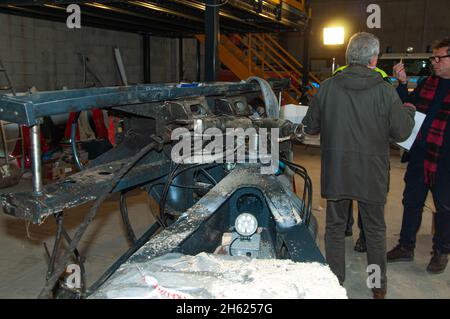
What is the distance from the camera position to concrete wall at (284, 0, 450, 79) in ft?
46.1

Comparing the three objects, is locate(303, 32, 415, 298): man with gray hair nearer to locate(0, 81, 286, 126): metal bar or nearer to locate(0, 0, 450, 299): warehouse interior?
locate(0, 0, 450, 299): warehouse interior

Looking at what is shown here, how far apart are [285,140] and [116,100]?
0.98 m

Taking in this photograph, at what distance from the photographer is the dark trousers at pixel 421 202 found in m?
2.94

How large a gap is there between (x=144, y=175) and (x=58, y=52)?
6.09 m

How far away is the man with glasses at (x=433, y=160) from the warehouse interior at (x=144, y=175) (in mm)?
171

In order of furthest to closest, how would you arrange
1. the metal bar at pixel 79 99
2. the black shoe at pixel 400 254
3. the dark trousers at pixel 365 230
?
the black shoe at pixel 400 254, the dark trousers at pixel 365 230, the metal bar at pixel 79 99

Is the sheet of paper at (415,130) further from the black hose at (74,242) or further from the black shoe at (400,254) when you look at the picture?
the black hose at (74,242)

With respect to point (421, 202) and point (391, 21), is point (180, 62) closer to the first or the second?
point (421, 202)

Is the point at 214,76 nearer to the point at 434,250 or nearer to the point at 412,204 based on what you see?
the point at 412,204

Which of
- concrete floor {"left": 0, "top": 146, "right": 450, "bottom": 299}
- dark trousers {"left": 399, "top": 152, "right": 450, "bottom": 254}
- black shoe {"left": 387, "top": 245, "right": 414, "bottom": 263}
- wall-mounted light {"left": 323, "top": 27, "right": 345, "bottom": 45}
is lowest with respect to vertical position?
concrete floor {"left": 0, "top": 146, "right": 450, "bottom": 299}

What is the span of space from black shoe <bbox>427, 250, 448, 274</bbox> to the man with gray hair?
87 cm

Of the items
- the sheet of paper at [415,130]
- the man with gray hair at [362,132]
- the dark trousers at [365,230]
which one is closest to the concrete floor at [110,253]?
the dark trousers at [365,230]

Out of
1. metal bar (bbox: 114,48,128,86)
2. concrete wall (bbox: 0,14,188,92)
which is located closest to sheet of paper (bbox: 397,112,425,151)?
concrete wall (bbox: 0,14,188,92)

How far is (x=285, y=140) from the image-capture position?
2.33m
